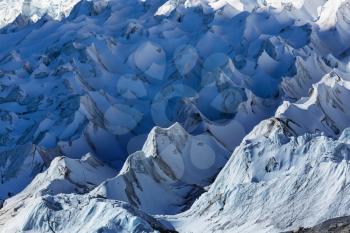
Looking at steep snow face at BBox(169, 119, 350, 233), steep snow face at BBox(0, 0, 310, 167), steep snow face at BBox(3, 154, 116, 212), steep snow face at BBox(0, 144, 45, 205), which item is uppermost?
steep snow face at BBox(169, 119, 350, 233)

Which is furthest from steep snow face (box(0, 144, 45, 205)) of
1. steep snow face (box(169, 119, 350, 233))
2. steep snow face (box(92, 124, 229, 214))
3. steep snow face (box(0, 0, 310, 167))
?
steep snow face (box(169, 119, 350, 233))

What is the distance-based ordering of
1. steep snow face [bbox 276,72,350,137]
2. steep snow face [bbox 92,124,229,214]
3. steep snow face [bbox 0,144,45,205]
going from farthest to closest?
steep snow face [bbox 276,72,350,137], steep snow face [bbox 0,144,45,205], steep snow face [bbox 92,124,229,214]

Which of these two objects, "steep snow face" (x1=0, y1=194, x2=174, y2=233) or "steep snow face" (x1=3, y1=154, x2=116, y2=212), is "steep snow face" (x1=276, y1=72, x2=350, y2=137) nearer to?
"steep snow face" (x1=3, y1=154, x2=116, y2=212)

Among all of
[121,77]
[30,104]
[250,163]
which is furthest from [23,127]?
[250,163]

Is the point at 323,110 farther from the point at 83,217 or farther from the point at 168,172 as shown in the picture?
the point at 83,217

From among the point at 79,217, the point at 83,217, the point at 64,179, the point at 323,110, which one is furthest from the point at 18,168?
the point at 83,217

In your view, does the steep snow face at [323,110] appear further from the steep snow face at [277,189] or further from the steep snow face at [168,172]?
the steep snow face at [277,189]

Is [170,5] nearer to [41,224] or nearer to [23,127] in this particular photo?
[23,127]
